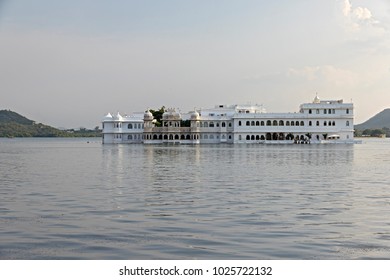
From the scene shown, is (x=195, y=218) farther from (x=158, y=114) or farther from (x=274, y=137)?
(x=158, y=114)

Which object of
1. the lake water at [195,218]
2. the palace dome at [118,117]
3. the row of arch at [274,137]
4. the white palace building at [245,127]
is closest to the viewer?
the lake water at [195,218]

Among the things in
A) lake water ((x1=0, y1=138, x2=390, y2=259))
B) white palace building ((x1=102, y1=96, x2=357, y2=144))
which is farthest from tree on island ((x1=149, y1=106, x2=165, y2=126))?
lake water ((x1=0, y1=138, x2=390, y2=259))

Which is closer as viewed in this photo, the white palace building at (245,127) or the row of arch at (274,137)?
the white palace building at (245,127)

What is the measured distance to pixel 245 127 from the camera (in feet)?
214

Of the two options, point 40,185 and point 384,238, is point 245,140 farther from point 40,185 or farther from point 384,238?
point 384,238

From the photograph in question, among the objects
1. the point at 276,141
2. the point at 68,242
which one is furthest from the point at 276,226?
the point at 276,141

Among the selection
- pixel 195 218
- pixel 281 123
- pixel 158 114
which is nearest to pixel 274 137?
pixel 281 123

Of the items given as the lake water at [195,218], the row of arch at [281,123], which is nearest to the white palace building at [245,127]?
the row of arch at [281,123]

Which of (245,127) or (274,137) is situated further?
(245,127)

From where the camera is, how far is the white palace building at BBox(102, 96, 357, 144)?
63691 mm

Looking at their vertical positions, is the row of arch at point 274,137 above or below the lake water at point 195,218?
above

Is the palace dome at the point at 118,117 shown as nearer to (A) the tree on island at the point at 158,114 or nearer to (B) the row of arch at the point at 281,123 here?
(A) the tree on island at the point at 158,114

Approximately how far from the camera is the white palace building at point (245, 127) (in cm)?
6369
